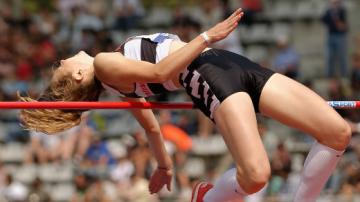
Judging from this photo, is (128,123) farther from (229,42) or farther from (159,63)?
(159,63)

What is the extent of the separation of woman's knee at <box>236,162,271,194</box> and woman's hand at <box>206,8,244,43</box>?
2.57 feet

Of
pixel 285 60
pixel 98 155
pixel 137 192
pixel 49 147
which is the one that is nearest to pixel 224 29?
pixel 137 192

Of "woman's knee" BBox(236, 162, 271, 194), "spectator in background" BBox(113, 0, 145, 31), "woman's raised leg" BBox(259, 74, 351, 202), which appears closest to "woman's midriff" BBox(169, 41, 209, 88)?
"woman's raised leg" BBox(259, 74, 351, 202)

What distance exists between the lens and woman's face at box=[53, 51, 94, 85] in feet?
22.2

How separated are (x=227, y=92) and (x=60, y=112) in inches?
46.6

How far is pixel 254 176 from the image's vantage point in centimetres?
623

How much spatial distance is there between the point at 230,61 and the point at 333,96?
5909 millimetres

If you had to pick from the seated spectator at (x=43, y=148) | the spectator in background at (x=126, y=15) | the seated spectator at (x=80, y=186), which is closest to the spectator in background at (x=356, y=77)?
the seated spectator at (x=80, y=186)

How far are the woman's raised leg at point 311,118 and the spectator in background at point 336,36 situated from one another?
Answer: 7.10m

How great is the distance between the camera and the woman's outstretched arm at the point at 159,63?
20.8 ft

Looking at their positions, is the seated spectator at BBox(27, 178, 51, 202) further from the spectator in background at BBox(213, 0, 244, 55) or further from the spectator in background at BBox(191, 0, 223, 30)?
the spectator in background at BBox(191, 0, 223, 30)

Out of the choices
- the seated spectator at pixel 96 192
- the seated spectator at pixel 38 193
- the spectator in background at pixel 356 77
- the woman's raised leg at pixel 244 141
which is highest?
the woman's raised leg at pixel 244 141

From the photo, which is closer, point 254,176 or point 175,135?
point 254,176

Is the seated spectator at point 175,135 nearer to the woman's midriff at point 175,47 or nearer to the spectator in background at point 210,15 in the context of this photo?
the spectator in background at point 210,15
